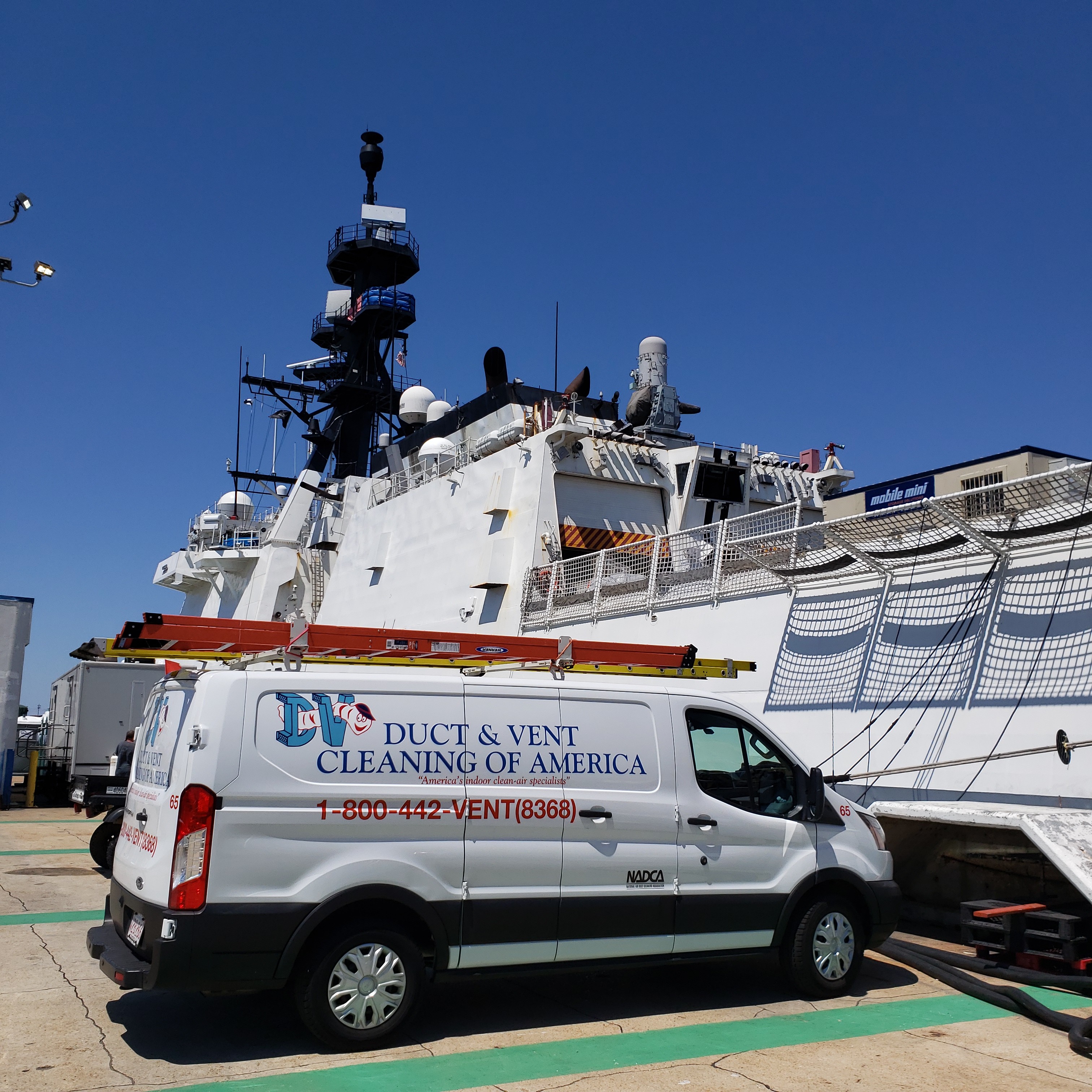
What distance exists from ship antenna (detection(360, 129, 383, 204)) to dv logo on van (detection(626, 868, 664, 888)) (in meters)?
37.9

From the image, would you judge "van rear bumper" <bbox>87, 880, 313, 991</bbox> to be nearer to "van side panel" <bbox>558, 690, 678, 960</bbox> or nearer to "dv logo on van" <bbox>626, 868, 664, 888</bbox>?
"van side panel" <bbox>558, 690, 678, 960</bbox>

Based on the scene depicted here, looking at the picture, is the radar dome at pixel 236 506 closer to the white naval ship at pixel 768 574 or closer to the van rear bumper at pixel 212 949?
the white naval ship at pixel 768 574

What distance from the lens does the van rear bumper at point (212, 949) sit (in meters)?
5.02

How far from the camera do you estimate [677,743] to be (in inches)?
256

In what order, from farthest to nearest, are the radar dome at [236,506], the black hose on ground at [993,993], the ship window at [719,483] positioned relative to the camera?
1. the radar dome at [236,506]
2. the ship window at [719,483]
3. the black hose on ground at [993,993]

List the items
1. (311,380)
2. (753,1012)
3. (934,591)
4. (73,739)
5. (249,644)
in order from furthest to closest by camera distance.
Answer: (311,380)
(73,739)
(934,591)
(249,644)
(753,1012)

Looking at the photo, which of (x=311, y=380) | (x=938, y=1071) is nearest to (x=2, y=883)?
(x=938, y=1071)

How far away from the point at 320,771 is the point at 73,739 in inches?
605

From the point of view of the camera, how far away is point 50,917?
8875 millimetres

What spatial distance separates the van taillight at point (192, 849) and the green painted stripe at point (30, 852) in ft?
30.1

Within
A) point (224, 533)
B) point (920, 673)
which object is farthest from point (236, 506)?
point (920, 673)

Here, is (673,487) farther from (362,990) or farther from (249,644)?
(362,990)

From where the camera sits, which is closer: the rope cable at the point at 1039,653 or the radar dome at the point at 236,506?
the rope cable at the point at 1039,653

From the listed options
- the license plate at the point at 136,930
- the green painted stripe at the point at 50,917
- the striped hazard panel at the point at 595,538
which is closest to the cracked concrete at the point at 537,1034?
the license plate at the point at 136,930
